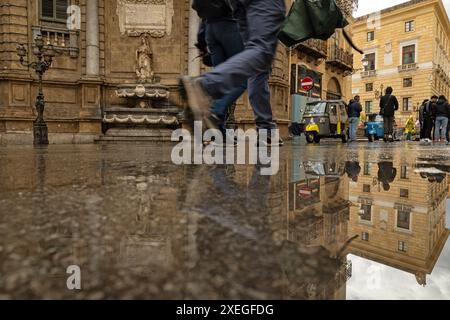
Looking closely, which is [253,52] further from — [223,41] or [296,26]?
[223,41]

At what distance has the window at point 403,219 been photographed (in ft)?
2.38

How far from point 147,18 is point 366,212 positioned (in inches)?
410

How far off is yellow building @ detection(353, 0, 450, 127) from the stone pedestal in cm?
2877

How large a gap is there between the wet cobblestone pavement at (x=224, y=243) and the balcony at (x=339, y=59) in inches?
793

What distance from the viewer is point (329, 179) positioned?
4.57 ft

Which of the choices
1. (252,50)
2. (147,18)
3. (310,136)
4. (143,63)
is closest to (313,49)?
(310,136)

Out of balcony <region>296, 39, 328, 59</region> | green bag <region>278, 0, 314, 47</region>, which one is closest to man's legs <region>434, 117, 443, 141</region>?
balcony <region>296, 39, 328, 59</region>

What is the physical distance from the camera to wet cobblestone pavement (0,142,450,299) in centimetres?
43

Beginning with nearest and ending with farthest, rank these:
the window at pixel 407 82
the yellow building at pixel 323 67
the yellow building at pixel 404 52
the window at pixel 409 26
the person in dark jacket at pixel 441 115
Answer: the person in dark jacket at pixel 441 115 < the yellow building at pixel 323 67 < the yellow building at pixel 404 52 < the window at pixel 409 26 < the window at pixel 407 82

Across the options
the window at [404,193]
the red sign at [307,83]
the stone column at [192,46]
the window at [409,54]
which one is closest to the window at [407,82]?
the window at [409,54]

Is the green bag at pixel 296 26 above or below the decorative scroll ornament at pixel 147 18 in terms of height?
below

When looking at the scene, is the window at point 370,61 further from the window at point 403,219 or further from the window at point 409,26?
the window at point 403,219
